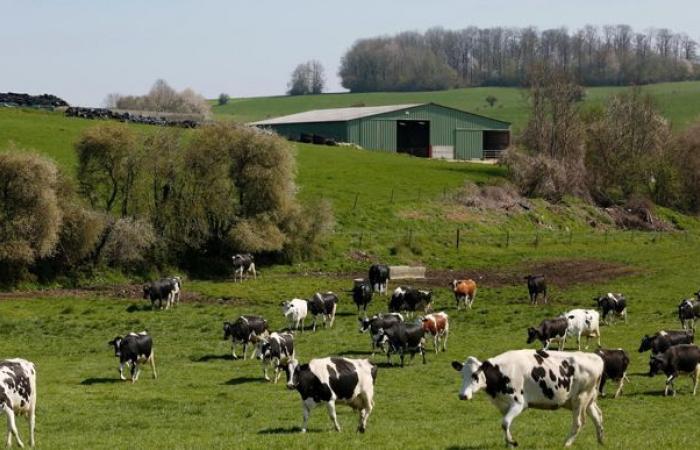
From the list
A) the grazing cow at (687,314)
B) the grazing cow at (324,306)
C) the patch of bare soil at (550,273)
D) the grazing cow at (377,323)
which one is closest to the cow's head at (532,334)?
the grazing cow at (377,323)

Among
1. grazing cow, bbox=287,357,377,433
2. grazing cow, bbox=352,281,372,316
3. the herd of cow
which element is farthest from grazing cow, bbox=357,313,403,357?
grazing cow, bbox=287,357,377,433

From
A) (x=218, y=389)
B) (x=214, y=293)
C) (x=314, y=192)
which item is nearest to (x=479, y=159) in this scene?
(x=314, y=192)

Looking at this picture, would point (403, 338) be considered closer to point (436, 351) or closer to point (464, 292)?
point (436, 351)

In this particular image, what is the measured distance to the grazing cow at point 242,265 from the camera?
5494cm

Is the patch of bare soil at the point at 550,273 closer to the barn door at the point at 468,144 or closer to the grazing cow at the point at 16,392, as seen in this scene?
the grazing cow at the point at 16,392

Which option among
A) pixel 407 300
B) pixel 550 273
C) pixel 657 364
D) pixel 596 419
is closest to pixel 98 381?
pixel 657 364

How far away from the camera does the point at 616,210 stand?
9069 cm

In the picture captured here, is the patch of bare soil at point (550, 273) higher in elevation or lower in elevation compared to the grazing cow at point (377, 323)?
lower

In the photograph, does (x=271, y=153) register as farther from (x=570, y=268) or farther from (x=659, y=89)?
(x=659, y=89)

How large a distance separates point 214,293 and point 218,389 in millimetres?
22368

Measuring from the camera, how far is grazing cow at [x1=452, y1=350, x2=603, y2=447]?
18.7 metres

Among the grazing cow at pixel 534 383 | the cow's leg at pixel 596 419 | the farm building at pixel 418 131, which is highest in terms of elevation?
the farm building at pixel 418 131

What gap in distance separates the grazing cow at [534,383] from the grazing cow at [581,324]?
15.1 meters

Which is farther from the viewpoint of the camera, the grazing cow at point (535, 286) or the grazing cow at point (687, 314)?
the grazing cow at point (535, 286)
